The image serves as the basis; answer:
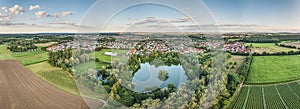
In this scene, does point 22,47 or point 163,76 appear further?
point 22,47

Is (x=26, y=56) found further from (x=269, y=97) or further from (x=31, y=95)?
(x=269, y=97)

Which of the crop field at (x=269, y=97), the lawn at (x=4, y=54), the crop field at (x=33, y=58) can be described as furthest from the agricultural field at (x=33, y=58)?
the crop field at (x=269, y=97)

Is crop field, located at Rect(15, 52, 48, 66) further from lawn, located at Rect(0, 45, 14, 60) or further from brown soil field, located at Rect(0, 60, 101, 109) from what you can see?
brown soil field, located at Rect(0, 60, 101, 109)

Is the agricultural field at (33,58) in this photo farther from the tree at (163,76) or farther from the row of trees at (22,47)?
the tree at (163,76)

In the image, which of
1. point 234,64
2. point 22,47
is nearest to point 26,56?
point 22,47

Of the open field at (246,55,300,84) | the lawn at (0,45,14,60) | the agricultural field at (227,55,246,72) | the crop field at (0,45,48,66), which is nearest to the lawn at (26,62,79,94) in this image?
the crop field at (0,45,48,66)
